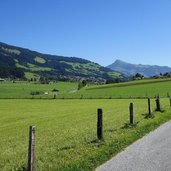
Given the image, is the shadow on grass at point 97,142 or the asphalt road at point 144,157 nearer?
the asphalt road at point 144,157

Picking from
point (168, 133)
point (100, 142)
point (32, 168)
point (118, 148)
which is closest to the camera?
point (32, 168)

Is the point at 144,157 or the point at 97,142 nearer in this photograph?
the point at 144,157

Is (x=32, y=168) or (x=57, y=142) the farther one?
(x=57, y=142)

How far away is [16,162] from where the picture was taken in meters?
14.7

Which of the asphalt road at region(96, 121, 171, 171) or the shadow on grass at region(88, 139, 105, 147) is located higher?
the shadow on grass at region(88, 139, 105, 147)

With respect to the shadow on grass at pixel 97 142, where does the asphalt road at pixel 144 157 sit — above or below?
below

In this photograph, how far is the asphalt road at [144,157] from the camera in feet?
42.3

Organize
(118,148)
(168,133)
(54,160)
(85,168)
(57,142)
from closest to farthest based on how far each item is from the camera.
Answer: (85,168), (54,160), (118,148), (57,142), (168,133)

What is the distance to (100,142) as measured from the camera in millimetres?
18422

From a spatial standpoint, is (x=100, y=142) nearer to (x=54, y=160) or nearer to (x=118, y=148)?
(x=118, y=148)

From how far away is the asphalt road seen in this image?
12.9 meters

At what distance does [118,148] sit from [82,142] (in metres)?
2.51

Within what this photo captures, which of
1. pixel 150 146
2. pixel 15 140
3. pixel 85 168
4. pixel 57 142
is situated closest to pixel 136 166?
pixel 85 168

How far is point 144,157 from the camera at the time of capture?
14.7 m
